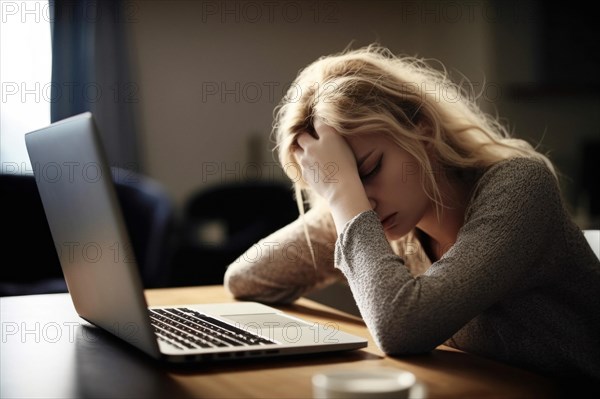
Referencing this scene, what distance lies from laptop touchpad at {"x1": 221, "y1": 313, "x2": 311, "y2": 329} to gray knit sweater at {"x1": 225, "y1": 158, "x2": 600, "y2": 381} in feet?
0.37

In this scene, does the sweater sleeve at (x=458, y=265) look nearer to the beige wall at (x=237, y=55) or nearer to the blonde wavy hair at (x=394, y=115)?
the blonde wavy hair at (x=394, y=115)

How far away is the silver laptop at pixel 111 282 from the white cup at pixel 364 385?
240mm

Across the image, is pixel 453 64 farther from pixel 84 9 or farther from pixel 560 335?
pixel 560 335

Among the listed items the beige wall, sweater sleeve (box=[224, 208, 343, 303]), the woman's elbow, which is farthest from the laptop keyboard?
the beige wall

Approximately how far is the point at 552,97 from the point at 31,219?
2483mm

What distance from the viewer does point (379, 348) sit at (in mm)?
989

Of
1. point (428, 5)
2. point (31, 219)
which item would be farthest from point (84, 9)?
point (428, 5)

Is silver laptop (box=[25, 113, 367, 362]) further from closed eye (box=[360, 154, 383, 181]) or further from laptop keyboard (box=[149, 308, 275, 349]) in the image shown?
closed eye (box=[360, 154, 383, 181])

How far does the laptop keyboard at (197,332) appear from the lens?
36.8 inches

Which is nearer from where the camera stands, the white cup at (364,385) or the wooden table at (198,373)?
the white cup at (364,385)

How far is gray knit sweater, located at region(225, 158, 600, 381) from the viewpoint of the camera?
3.14 feet

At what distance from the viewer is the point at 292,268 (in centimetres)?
145

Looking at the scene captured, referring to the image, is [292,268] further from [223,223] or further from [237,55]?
[237,55]

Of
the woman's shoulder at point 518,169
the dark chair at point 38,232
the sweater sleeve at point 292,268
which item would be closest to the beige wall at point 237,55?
the dark chair at point 38,232
